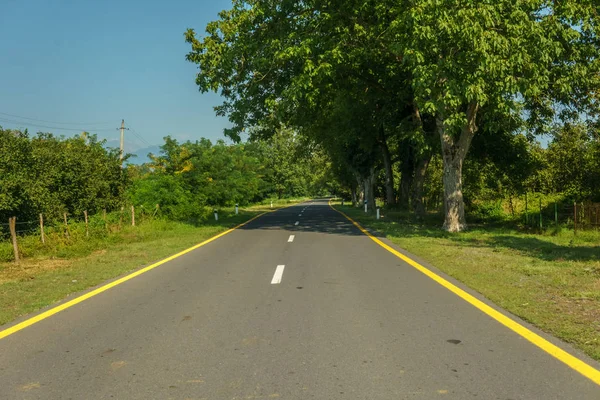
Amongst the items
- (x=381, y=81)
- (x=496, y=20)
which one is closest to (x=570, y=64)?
(x=496, y=20)

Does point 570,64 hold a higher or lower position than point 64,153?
higher

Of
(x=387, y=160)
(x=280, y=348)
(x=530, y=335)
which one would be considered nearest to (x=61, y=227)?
(x=280, y=348)

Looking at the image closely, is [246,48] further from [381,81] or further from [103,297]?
[103,297]

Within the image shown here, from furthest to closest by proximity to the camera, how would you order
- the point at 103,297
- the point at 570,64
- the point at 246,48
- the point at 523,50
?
the point at 246,48 → the point at 570,64 → the point at 523,50 → the point at 103,297

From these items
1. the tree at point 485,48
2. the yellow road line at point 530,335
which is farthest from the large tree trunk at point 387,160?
the yellow road line at point 530,335

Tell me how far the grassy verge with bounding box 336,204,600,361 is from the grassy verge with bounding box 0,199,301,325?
6.75 metres

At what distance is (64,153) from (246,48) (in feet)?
30.1

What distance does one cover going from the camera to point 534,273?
30.0ft

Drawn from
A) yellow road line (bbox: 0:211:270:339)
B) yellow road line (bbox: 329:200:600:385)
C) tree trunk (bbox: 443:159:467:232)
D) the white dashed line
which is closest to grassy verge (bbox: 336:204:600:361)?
yellow road line (bbox: 329:200:600:385)

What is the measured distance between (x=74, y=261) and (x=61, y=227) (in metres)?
4.25

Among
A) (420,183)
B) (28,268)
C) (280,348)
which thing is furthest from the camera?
(420,183)

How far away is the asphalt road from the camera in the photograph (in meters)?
3.98

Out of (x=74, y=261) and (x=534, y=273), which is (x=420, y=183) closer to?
(x=534, y=273)

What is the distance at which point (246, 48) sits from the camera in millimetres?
18984
